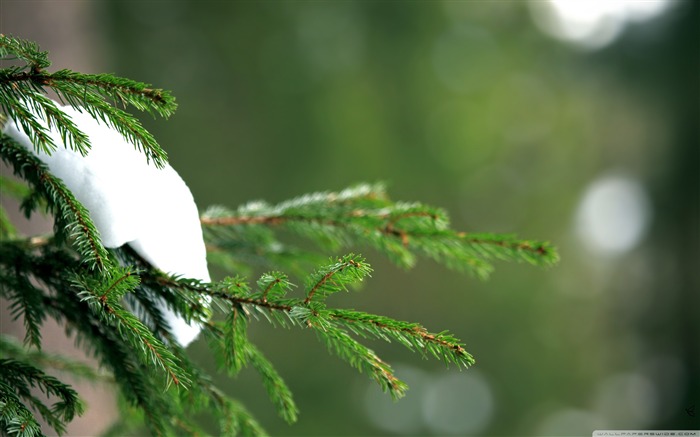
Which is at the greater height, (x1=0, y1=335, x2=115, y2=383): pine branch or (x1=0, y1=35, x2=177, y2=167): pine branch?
(x1=0, y1=35, x2=177, y2=167): pine branch

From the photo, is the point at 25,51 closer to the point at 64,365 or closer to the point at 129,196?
the point at 129,196

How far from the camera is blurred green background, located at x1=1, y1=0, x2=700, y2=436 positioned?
3.76m

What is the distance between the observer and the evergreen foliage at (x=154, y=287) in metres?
0.34

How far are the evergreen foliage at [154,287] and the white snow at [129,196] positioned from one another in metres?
0.01

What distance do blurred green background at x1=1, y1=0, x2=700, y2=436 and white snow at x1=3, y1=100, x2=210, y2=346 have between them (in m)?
3.35

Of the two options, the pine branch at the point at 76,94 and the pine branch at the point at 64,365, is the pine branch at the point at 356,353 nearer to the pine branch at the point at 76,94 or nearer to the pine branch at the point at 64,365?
the pine branch at the point at 76,94

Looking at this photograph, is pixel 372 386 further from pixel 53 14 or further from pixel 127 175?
pixel 127 175

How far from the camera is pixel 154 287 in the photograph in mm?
398

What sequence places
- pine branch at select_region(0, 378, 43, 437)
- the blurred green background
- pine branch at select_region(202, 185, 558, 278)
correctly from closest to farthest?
pine branch at select_region(0, 378, 43, 437) < pine branch at select_region(202, 185, 558, 278) < the blurred green background

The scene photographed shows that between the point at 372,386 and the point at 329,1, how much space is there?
2.20 m

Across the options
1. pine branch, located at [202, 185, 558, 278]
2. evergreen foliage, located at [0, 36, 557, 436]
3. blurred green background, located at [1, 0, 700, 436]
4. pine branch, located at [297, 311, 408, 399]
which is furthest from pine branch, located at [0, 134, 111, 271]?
blurred green background, located at [1, 0, 700, 436]

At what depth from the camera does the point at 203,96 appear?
3807mm

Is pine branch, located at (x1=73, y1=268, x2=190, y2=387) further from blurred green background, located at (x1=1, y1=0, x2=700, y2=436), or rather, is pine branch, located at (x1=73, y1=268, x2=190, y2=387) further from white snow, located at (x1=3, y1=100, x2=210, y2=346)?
blurred green background, located at (x1=1, y1=0, x2=700, y2=436)

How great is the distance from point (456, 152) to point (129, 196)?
3542 millimetres
